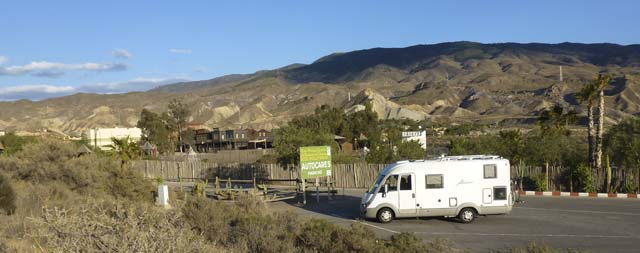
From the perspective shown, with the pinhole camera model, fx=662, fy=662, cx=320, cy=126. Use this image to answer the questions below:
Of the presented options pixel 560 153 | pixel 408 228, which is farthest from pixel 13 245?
pixel 560 153

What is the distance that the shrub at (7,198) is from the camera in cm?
1841

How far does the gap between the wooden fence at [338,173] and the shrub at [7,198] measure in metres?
8.31

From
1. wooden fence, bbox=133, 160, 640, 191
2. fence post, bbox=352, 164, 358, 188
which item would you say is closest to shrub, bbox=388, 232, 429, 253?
wooden fence, bbox=133, 160, 640, 191

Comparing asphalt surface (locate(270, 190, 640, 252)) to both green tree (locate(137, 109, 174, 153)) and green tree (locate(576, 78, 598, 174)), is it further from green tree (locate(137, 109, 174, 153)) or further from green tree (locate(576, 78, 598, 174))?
green tree (locate(137, 109, 174, 153))

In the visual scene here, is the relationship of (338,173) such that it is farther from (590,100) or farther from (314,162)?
(590,100)

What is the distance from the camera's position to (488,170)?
20500 mm

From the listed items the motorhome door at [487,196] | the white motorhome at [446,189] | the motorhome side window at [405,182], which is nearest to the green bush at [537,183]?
the white motorhome at [446,189]

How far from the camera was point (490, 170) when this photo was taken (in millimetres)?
20484

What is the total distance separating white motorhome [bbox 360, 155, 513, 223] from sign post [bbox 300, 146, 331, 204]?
7.18m

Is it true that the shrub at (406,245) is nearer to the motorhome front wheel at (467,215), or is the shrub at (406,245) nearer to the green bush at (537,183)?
the motorhome front wheel at (467,215)

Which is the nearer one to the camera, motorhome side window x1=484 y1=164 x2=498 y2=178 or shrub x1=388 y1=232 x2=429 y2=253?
shrub x1=388 y1=232 x2=429 y2=253

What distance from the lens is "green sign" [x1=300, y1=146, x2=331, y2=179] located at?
27656 mm

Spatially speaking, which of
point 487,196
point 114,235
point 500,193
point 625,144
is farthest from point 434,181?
point 114,235

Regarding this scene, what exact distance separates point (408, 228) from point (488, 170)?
3.16 metres
